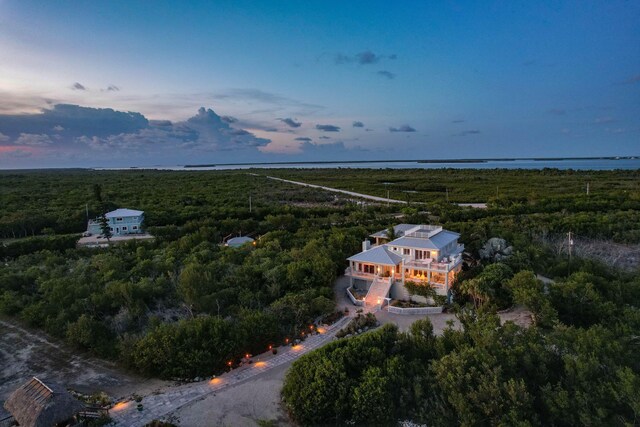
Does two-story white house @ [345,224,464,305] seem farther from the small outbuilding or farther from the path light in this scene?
the small outbuilding

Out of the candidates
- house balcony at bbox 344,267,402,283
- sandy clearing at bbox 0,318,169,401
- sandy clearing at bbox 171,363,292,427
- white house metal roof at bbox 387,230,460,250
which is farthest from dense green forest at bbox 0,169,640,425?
white house metal roof at bbox 387,230,460,250

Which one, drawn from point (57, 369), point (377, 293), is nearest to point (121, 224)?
point (57, 369)

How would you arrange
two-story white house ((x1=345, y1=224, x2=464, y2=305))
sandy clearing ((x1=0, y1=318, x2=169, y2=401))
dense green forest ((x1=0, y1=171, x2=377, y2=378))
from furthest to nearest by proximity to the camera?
two-story white house ((x1=345, y1=224, x2=464, y2=305)) < dense green forest ((x1=0, y1=171, x2=377, y2=378)) < sandy clearing ((x1=0, y1=318, x2=169, y2=401))

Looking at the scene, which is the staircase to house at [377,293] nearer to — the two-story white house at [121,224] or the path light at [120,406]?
the path light at [120,406]

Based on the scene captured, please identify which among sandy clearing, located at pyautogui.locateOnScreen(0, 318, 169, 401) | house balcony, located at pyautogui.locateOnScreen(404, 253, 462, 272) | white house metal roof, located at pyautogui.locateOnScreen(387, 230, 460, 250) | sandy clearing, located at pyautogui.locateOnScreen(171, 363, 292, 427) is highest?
white house metal roof, located at pyautogui.locateOnScreen(387, 230, 460, 250)

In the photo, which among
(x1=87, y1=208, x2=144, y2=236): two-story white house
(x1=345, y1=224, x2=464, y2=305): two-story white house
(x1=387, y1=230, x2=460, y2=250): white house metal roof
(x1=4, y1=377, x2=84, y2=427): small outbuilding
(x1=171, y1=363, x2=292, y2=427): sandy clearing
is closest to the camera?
(x1=4, y1=377, x2=84, y2=427): small outbuilding

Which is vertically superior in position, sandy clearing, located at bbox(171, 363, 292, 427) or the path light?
sandy clearing, located at bbox(171, 363, 292, 427)

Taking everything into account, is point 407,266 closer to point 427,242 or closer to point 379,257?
point 379,257

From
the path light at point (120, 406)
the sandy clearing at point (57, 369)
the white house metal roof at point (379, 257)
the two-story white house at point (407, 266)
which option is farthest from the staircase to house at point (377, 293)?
the path light at point (120, 406)
